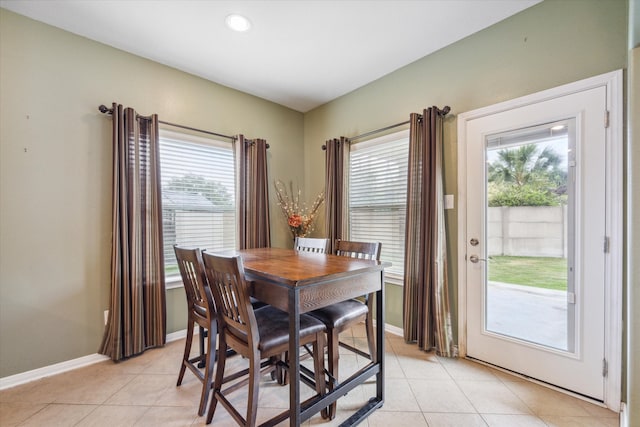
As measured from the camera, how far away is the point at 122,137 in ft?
7.67

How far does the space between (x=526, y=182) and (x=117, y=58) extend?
370 cm

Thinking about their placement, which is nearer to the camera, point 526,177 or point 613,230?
point 613,230

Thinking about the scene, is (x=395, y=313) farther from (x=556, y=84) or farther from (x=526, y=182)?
(x=556, y=84)

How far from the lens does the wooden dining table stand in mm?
1290

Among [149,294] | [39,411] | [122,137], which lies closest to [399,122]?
[122,137]

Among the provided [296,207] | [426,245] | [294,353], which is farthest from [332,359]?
[296,207]

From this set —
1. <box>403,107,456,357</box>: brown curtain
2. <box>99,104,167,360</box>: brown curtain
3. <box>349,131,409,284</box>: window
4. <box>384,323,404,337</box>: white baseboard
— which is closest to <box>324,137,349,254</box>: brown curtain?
Answer: <box>349,131,409,284</box>: window

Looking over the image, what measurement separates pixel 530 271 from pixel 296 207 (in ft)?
8.84

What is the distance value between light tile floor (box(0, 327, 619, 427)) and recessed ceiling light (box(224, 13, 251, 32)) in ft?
9.34

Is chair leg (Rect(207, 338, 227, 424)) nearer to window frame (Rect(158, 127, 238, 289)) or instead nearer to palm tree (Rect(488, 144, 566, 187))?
window frame (Rect(158, 127, 238, 289))

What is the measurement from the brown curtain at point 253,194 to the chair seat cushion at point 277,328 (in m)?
1.58

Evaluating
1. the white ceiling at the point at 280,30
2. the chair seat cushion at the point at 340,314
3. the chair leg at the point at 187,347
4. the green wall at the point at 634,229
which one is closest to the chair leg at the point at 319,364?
the chair seat cushion at the point at 340,314

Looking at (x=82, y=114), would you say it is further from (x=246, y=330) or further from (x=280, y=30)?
(x=246, y=330)

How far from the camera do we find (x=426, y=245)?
2447mm
